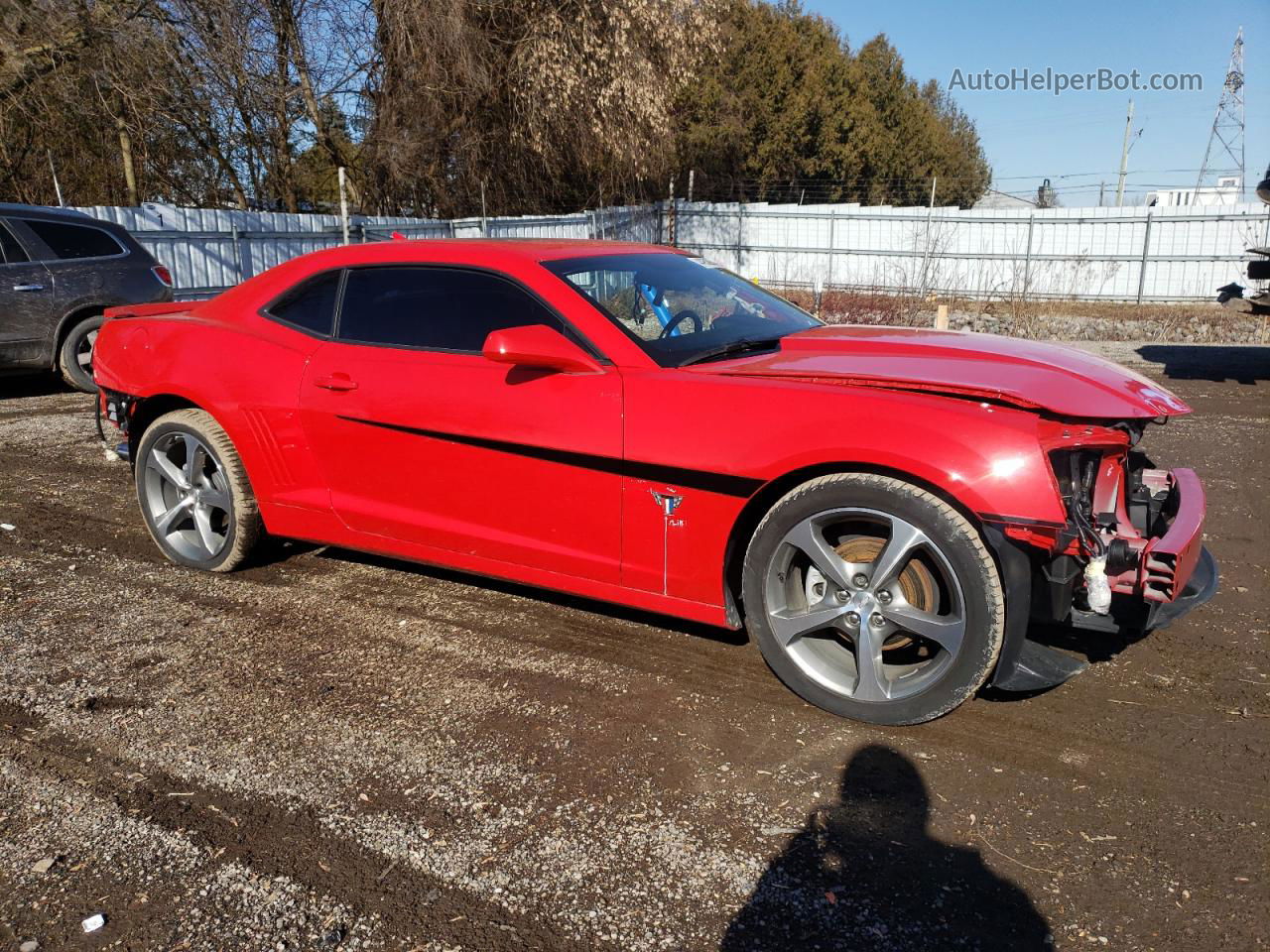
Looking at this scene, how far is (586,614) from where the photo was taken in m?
4.02

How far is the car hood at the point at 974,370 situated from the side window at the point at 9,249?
838 centimetres

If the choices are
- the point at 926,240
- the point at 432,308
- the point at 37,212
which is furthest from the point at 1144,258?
the point at 432,308

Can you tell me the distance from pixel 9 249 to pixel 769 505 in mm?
8832

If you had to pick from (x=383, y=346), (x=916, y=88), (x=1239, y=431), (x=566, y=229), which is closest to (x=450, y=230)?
(x=566, y=229)

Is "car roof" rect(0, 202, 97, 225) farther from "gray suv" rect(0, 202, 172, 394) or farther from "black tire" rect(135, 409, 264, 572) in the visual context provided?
"black tire" rect(135, 409, 264, 572)

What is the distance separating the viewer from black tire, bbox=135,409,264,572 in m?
4.36

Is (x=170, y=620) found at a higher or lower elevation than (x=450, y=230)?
lower

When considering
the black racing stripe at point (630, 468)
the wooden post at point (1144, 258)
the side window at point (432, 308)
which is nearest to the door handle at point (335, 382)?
the side window at point (432, 308)

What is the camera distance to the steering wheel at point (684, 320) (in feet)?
12.0

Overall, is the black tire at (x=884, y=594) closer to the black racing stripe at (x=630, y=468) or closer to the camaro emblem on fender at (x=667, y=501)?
the black racing stripe at (x=630, y=468)

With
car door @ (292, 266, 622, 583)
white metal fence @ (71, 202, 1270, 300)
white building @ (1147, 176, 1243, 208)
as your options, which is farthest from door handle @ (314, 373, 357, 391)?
white building @ (1147, 176, 1243, 208)

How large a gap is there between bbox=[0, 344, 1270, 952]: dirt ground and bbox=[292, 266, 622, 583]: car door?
454 millimetres

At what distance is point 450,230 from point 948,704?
1959cm

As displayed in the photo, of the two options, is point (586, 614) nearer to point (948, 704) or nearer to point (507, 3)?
point (948, 704)
